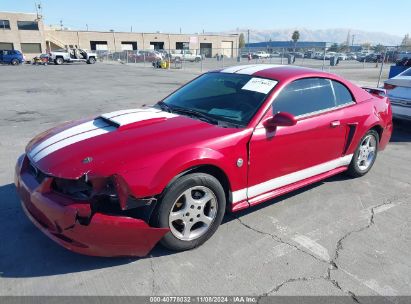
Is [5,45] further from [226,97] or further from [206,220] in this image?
[206,220]

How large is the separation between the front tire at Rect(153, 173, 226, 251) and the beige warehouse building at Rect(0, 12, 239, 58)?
1397 inches

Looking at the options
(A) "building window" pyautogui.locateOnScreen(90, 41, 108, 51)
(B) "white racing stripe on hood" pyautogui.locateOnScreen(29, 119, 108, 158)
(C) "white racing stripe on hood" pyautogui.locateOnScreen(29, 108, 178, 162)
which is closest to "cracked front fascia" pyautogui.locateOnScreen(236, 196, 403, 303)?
(C) "white racing stripe on hood" pyautogui.locateOnScreen(29, 108, 178, 162)

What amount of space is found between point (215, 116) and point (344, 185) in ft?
7.13

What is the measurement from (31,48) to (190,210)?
61.2m

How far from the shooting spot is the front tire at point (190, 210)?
109 inches

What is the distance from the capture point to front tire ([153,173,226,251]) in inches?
109

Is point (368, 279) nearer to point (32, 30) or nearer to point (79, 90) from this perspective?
point (79, 90)

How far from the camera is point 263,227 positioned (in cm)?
348

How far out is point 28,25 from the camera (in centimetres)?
5397

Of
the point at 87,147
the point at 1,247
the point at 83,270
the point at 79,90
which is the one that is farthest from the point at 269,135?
the point at 79,90

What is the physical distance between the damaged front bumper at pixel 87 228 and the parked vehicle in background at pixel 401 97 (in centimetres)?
612

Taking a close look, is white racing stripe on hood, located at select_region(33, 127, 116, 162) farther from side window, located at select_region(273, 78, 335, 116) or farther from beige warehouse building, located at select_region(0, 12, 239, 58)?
beige warehouse building, located at select_region(0, 12, 239, 58)

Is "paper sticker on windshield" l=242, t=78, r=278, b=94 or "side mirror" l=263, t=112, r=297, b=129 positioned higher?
"paper sticker on windshield" l=242, t=78, r=278, b=94

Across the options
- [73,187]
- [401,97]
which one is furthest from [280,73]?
[401,97]
